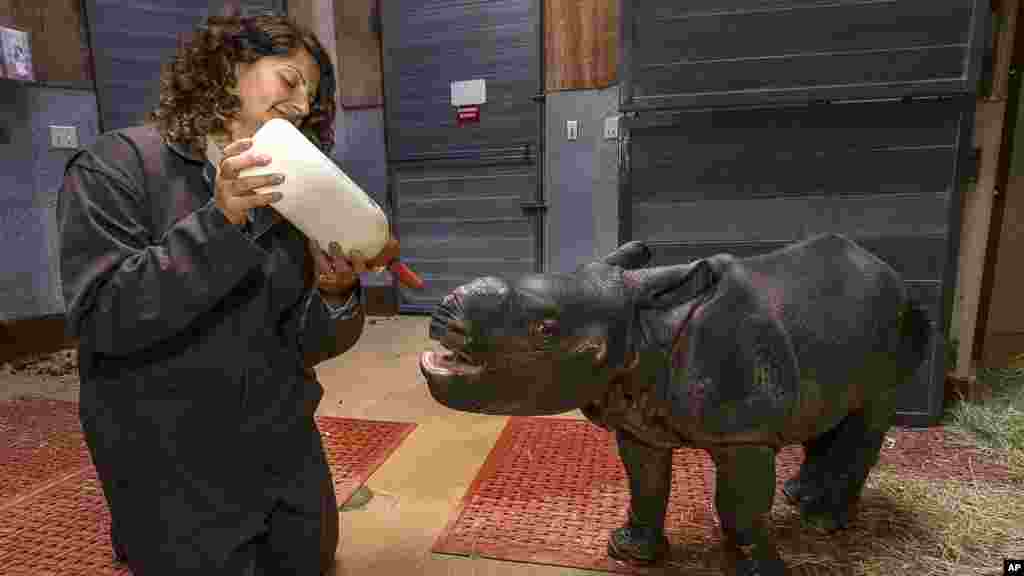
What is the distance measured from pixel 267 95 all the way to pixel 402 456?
5.28ft

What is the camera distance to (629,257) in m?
1.38

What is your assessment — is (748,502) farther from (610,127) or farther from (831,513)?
(610,127)

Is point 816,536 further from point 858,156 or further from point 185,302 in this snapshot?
point 185,302

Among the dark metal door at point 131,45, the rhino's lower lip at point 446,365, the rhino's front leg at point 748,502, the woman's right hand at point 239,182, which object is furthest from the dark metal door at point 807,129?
the dark metal door at point 131,45

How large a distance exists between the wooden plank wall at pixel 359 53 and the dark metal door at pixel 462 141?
0.28ft

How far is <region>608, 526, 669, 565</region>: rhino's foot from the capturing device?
1.63 m

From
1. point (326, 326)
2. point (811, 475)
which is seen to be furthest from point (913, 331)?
point (326, 326)

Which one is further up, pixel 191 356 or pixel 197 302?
A: pixel 197 302

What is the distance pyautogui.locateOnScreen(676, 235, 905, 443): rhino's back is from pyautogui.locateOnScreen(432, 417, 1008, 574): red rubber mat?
1.88 ft

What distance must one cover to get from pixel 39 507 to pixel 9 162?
2.93m

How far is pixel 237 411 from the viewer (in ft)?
4.78

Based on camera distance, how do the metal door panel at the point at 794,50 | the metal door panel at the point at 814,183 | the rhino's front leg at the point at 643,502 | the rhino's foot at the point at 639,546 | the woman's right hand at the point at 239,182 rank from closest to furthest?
the woman's right hand at the point at 239,182, the rhino's front leg at the point at 643,502, the rhino's foot at the point at 639,546, the metal door panel at the point at 794,50, the metal door panel at the point at 814,183

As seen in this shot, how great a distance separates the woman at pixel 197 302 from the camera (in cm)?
118

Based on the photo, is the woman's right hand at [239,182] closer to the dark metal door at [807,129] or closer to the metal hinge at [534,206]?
the dark metal door at [807,129]
